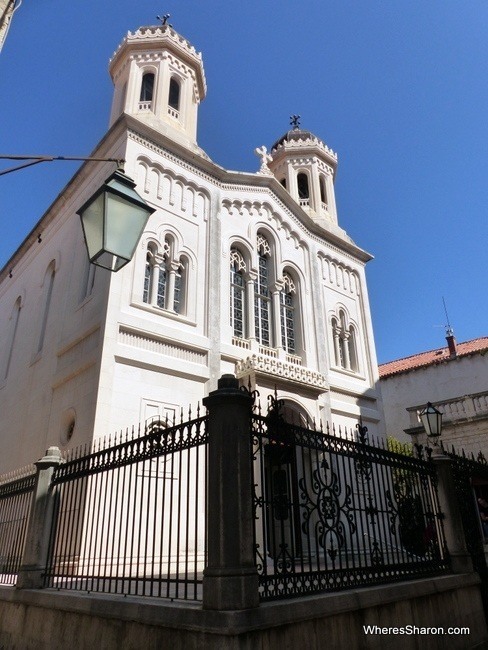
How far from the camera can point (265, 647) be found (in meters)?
4.00

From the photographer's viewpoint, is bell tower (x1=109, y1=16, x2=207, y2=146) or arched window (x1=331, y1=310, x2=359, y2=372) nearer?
bell tower (x1=109, y1=16, x2=207, y2=146)

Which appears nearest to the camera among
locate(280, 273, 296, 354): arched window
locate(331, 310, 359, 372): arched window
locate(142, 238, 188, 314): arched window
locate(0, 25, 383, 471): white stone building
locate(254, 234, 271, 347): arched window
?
locate(0, 25, 383, 471): white stone building

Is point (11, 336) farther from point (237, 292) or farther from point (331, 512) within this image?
point (331, 512)

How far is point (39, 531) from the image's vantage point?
7039 mm

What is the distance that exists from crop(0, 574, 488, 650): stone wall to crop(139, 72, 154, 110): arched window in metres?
14.9

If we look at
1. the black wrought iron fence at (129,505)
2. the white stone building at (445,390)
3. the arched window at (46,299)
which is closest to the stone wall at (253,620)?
the black wrought iron fence at (129,505)

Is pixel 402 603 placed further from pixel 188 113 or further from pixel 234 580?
pixel 188 113

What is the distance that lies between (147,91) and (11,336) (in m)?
10.6

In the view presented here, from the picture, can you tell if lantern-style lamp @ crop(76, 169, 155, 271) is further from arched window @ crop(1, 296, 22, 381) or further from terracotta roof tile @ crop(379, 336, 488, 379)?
terracotta roof tile @ crop(379, 336, 488, 379)

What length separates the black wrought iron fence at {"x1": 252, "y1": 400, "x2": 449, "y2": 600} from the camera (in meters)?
4.89

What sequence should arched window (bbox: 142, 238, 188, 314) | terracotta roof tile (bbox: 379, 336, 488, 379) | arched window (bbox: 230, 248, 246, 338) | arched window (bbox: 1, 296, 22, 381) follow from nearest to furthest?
arched window (bbox: 142, 238, 188, 314) → arched window (bbox: 230, 248, 246, 338) → arched window (bbox: 1, 296, 22, 381) → terracotta roof tile (bbox: 379, 336, 488, 379)

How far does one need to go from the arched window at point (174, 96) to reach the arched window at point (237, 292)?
5797 millimetres

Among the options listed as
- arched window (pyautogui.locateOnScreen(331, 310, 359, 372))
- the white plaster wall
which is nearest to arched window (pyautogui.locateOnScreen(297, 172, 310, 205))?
arched window (pyautogui.locateOnScreen(331, 310, 359, 372))

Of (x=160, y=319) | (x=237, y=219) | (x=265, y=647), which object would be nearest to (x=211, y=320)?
(x=160, y=319)
